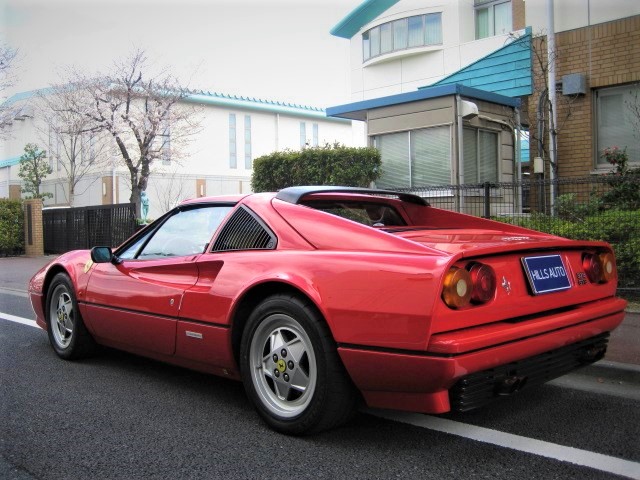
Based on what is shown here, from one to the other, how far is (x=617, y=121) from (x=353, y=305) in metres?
11.1

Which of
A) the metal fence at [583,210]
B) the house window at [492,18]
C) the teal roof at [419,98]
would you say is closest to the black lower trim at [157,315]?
the metal fence at [583,210]

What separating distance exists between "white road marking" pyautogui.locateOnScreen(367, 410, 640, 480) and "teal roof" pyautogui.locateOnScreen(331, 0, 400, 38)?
53.2ft

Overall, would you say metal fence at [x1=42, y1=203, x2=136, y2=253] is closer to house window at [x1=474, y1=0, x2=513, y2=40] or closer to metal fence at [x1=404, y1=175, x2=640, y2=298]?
metal fence at [x1=404, y1=175, x2=640, y2=298]

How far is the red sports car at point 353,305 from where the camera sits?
2850 millimetres

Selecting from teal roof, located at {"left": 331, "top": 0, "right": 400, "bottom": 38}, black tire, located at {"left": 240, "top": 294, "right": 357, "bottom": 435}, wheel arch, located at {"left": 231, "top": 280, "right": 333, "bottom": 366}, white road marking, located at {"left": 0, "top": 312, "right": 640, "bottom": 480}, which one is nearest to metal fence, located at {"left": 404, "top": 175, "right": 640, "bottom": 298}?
white road marking, located at {"left": 0, "top": 312, "right": 640, "bottom": 480}

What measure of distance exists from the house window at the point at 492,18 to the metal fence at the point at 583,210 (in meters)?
8.18

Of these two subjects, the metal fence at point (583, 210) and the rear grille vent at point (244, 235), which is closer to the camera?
the rear grille vent at point (244, 235)

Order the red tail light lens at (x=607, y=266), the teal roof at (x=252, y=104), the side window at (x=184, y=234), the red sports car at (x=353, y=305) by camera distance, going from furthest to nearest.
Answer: the teal roof at (x=252, y=104)
the side window at (x=184, y=234)
the red tail light lens at (x=607, y=266)
the red sports car at (x=353, y=305)

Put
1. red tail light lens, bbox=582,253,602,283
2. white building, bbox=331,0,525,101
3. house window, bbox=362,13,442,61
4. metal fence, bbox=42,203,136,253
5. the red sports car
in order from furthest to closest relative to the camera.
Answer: house window, bbox=362,13,442,61
metal fence, bbox=42,203,136,253
white building, bbox=331,0,525,101
red tail light lens, bbox=582,253,602,283
the red sports car

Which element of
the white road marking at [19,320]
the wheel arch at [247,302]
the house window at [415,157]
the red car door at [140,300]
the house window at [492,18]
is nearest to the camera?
the wheel arch at [247,302]

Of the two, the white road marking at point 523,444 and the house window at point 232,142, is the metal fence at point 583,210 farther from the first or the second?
the house window at point 232,142

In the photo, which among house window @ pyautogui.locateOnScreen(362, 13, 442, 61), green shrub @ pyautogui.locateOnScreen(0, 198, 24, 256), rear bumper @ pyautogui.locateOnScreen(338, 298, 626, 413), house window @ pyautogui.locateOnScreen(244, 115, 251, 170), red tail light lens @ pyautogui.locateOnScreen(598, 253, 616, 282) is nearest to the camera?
rear bumper @ pyautogui.locateOnScreen(338, 298, 626, 413)

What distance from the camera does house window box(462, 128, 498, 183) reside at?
13141 mm

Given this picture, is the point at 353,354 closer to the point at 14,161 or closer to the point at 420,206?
the point at 420,206
